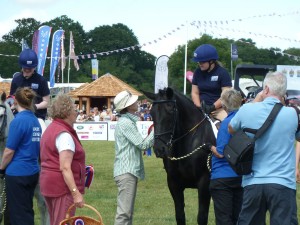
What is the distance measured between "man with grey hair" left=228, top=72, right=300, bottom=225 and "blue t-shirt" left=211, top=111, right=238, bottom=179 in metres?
→ 1.04

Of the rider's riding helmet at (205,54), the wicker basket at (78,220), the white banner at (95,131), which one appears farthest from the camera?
the white banner at (95,131)

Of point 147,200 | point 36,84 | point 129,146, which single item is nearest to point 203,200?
point 129,146

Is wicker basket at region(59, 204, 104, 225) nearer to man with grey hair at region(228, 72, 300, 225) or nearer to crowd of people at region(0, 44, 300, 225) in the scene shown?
crowd of people at region(0, 44, 300, 225)

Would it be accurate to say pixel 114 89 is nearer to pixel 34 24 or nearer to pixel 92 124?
pixel 92 124

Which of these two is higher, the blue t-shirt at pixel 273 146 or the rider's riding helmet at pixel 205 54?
the rider's riding helmet at pixel 205 54

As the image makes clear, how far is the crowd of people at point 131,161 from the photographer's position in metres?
6.11

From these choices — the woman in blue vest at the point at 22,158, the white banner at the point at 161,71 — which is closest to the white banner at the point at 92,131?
the white banner at the point at 161,71

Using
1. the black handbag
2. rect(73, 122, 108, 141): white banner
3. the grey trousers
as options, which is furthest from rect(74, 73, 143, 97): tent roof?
the black handbag

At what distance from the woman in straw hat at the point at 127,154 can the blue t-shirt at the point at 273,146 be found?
2182mm

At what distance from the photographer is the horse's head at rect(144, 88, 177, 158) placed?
8.21 m

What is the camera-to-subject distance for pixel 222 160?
746cm

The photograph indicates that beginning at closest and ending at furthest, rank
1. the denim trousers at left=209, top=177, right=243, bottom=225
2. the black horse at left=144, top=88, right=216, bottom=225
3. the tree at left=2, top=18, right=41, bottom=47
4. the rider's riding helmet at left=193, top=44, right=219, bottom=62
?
the denim trousers at left=209, top=177, right=243, bottom=225, the black horse at left=144, top=88, right=216, bottom=225, the rider's riding helmet at left=193, top=44, right=219, bottom=62, the tree at left=2, top=18, right=41, bottom=47

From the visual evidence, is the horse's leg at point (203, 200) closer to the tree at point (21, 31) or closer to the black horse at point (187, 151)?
the black horse at point (187, 151)

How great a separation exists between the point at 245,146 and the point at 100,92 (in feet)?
200
